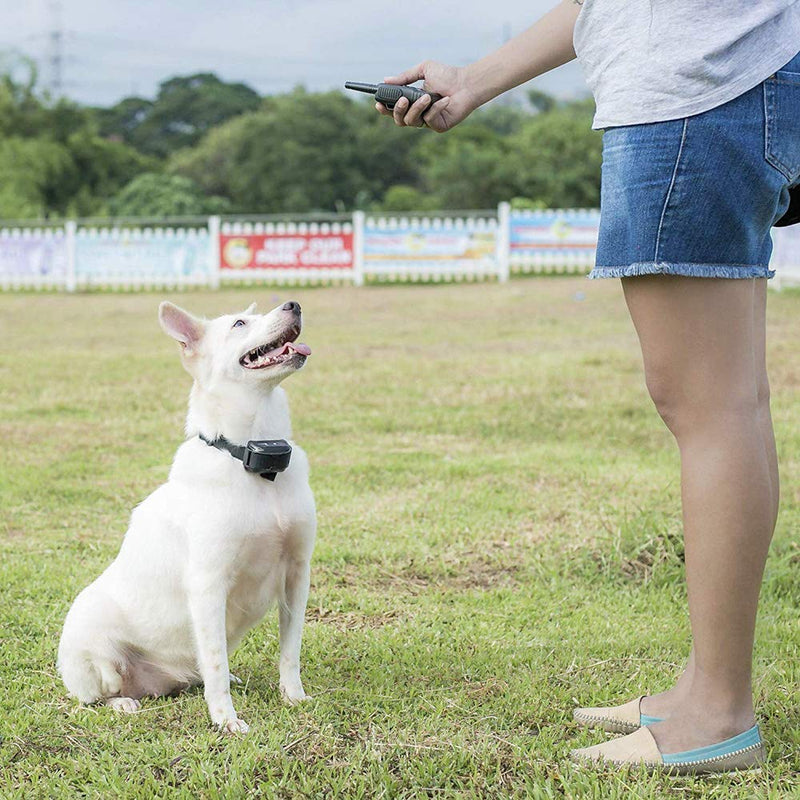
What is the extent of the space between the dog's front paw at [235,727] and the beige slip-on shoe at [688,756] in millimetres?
738

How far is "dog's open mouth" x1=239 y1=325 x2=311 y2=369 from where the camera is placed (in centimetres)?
258

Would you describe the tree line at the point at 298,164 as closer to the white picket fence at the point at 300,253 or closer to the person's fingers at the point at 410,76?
the white picket fence at the point at 300,253

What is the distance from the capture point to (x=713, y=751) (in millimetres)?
2041

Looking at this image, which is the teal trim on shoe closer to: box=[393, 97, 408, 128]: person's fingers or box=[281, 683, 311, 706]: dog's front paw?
box=[281, 683, 311, 706]: dog's front paw

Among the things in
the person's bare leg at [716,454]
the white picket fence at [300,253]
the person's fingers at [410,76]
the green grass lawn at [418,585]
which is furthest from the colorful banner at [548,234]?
the person's bare leg at [716,454]

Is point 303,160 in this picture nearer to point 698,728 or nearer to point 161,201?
point 161,201

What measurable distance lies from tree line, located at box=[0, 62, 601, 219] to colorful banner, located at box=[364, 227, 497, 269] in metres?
8.26

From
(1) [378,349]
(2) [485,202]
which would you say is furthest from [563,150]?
(1) [378,349]

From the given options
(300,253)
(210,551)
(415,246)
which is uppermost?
(415,246)

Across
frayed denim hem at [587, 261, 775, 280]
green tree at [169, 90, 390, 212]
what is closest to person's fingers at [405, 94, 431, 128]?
frayed denim hem at [587, 261, 775, 280]

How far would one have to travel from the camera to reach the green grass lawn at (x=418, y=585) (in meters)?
2.17

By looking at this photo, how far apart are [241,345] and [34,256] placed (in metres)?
17.2

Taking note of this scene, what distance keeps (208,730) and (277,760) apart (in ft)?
0.91

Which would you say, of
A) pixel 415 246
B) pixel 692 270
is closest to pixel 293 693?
pixel 692 270
